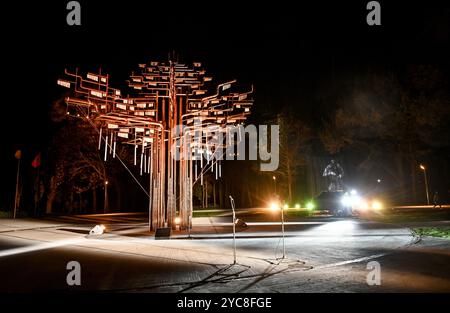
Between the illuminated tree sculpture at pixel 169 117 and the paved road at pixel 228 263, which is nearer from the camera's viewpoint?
the paved road at pixel 228 263

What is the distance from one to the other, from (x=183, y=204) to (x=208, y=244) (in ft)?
13.7

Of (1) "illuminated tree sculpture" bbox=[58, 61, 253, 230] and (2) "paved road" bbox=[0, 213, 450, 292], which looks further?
(1) "illuminated tree sculpture" bbox=[58, 61, 253, 230]

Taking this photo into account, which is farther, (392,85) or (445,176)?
(445,176)

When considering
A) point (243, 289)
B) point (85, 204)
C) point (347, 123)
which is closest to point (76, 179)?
point (85, 204)

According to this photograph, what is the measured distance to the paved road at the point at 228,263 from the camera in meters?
6.22

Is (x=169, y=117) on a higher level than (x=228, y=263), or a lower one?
higher

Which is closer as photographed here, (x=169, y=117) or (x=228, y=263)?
(x=228, y=263)

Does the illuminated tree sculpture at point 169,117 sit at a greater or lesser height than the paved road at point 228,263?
greater

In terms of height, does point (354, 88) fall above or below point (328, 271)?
above

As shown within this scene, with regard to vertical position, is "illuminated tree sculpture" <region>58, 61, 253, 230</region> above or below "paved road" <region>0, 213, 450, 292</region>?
above

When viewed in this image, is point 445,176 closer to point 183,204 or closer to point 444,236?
point 444,236

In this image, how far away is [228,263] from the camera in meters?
8.00

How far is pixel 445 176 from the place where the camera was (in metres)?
43.8

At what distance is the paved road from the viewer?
245 inches
